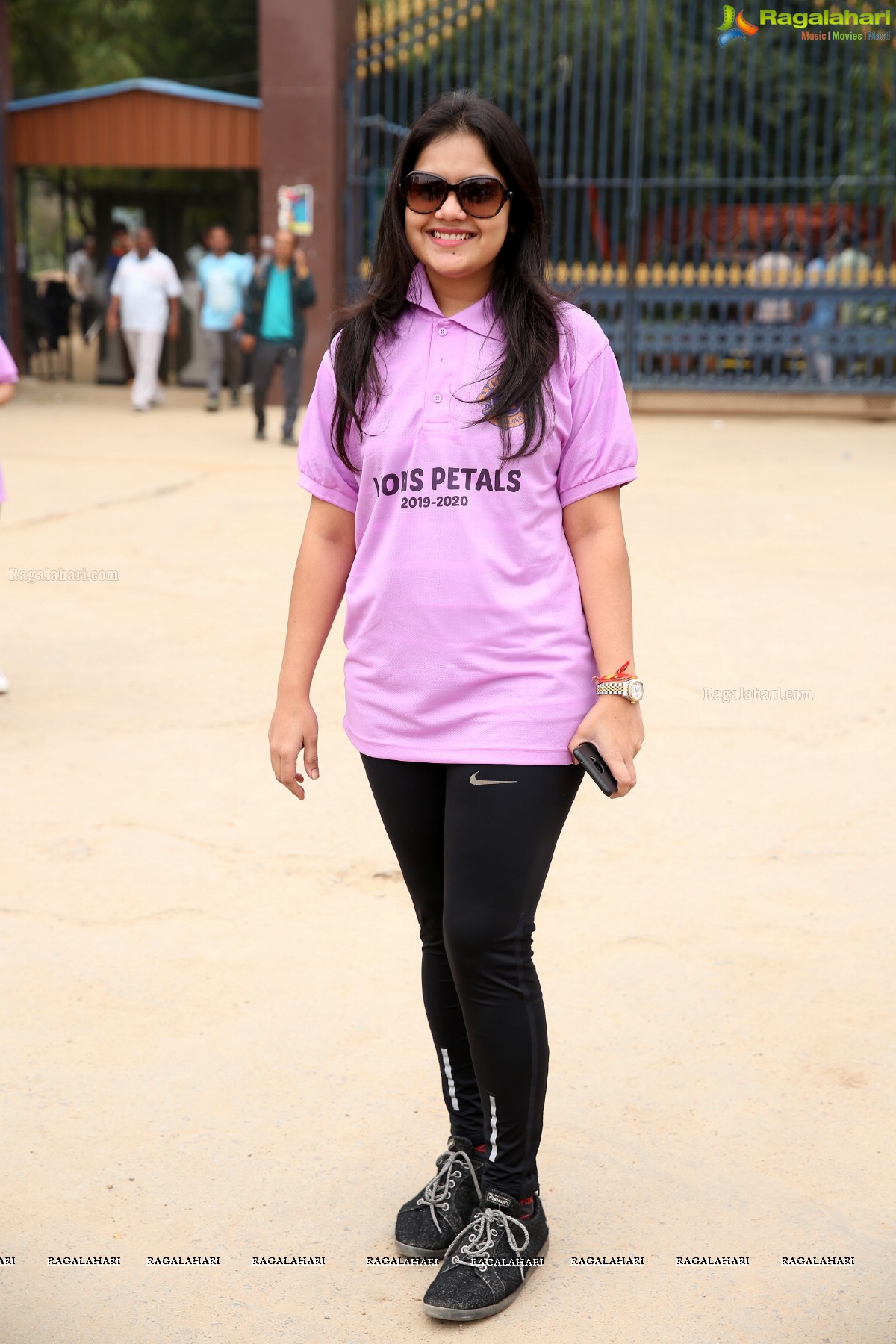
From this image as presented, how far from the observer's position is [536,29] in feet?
46.7

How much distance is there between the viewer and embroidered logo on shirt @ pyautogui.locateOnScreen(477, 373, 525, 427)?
7.22ft

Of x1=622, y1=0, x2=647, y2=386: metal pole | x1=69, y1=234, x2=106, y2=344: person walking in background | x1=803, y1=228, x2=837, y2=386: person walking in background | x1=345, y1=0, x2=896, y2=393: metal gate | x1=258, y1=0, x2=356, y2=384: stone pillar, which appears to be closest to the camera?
x1=622, y1=0, x2=647, y2=386: metal pole

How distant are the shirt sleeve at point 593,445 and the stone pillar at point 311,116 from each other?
1245 centimetres

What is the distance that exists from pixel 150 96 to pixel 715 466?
750 cm

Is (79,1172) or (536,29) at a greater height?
(536,29)

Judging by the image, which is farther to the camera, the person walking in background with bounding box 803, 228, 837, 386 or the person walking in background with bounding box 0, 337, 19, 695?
the person walking in background with bounding box 803, 228, 837, 386

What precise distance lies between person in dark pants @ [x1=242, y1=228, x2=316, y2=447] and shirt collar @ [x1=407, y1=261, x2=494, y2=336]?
10100 millimetres

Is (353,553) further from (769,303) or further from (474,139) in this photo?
(769,303)

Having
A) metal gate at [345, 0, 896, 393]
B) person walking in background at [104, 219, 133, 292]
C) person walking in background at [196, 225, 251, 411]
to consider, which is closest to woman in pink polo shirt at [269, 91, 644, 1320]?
metal gate at [345, 0, 896, 393]

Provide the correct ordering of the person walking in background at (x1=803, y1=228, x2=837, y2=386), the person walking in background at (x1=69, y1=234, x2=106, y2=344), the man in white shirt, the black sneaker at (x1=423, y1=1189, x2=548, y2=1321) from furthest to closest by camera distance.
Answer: the person walking in background at (x1=69, y1=234, x2=106, y2=344) → the man in white shirt → the person walking in background at (x1=803, y1=228, x2=837, y2=386) → the black sneaker at (x1=423, y1=1189, x2=548, y2=1321)

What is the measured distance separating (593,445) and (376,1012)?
1505 millimetres

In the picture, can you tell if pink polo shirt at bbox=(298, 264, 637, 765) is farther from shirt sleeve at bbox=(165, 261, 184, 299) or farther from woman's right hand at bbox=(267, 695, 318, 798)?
shirt sleeve at bbox=(165, 261, 184, 299)

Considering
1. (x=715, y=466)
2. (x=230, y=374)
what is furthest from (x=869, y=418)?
(x=230, y=374)

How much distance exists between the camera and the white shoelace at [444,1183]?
8.20 ft
